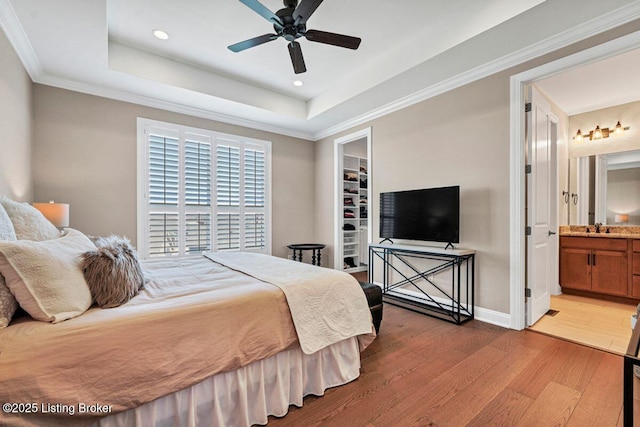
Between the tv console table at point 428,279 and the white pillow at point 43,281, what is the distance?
2948 millimetres

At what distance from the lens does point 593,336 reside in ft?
8.64

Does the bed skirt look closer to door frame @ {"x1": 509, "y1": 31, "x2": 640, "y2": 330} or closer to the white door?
door frame @ {"x1": 509, "y1": 31, "x2": 640, "y2": 330}

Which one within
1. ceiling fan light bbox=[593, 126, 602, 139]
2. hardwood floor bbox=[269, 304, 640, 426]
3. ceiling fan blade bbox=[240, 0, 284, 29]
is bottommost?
hardwood floor bbox=[269, 304, 640, 426]

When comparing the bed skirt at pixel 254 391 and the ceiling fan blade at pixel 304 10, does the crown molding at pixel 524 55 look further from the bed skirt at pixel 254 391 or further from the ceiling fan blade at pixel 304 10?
the bed skirt at pixel 254 391

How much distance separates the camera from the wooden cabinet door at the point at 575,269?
3811mm

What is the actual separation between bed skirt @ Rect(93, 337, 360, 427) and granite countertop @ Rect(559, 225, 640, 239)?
3.91 m

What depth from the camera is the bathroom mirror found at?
3877 millimetres

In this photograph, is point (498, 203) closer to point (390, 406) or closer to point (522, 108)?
point (522, 108)

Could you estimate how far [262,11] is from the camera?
6.96ft

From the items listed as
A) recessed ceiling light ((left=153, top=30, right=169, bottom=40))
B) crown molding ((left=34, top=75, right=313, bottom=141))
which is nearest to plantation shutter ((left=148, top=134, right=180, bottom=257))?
crown molding ((left=34, top=75, right=313, bottom=141))

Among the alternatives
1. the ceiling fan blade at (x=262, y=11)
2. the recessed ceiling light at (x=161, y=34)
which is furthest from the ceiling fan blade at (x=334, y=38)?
the recessed ceiling light at (x=161, y=34)

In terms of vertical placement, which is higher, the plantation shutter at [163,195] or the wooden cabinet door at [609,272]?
the plantation shutter at [163,195]

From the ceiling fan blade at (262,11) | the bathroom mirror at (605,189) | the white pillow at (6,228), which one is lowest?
the white pillow at (6,228)

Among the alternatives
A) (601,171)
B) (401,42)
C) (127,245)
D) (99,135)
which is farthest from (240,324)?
(601,171)
